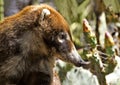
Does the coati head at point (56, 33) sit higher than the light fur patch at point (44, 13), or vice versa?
the light fur patch at point (44, 13)

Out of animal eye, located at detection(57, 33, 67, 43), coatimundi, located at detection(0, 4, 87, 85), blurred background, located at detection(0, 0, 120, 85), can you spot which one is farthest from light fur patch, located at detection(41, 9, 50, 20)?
blurred background, located at detection(0, 0, 120, 85)

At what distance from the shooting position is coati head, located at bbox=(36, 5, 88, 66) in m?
2.98

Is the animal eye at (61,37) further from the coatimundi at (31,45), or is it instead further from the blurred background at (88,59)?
the blurred background at (88,59)

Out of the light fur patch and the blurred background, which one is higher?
the light fur patch

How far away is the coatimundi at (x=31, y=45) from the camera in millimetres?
2928

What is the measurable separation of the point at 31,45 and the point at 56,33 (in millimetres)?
175

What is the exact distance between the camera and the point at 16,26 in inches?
117

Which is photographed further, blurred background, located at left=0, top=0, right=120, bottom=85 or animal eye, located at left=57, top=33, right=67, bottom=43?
blurred background, located at left=0, top=0, right=120, bottom=85

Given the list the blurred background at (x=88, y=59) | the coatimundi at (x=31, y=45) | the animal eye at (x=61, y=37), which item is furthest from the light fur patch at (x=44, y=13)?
the blurred background at (x=88, y=59)

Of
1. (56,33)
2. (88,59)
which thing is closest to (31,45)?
(56,33)

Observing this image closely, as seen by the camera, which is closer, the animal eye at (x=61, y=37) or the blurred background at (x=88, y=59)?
the animal eye at (x=61, y=37)

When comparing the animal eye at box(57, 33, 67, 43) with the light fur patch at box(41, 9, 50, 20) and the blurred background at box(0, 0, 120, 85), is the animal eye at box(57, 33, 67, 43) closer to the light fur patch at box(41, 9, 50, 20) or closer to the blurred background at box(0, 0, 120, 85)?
the light fur patch at box(41, 9, 50, 20)

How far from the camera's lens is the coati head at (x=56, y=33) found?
2980 mm

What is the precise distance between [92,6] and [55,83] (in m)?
2.04
